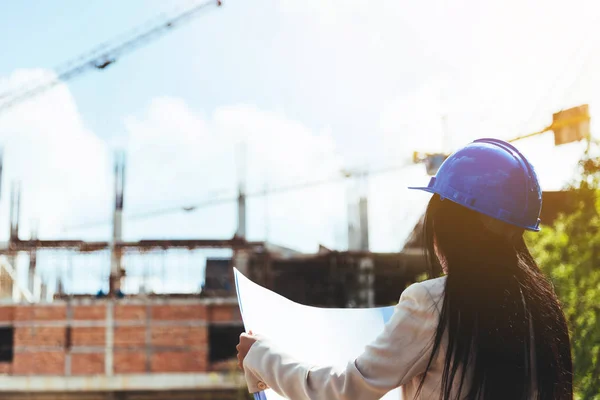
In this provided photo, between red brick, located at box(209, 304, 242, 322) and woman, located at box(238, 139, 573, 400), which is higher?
woman, located at box(238, 139, 573, 400)

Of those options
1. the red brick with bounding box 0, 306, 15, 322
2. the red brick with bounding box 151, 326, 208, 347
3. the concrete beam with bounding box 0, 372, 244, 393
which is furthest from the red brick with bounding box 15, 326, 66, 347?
the red brick with bounding box 151, 326, 208, 347

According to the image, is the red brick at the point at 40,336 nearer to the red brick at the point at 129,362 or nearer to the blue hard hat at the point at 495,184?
the red brick at the point at 129,362

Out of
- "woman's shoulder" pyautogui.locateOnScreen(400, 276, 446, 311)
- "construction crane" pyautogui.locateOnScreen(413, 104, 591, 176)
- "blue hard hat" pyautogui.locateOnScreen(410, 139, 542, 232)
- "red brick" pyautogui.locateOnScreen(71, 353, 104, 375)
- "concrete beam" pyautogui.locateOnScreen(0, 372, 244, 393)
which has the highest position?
"construction crane" pyautogui.locateOnScreen(413, 104, 591, 176)

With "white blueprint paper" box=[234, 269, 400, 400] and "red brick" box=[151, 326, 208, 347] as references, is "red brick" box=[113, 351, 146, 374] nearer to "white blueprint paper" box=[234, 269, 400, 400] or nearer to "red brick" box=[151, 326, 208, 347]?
"red brick" box=[151, 326, 208, 347]

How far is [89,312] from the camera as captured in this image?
592 inches

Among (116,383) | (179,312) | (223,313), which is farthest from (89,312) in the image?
(223,313)

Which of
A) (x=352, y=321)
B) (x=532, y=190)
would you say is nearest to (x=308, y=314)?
(x=352, y=321)

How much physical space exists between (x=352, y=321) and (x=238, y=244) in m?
13.5

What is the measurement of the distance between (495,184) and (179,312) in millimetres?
14486

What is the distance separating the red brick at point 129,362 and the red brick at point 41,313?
1511 mm

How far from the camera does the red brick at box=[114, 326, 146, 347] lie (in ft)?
48.9

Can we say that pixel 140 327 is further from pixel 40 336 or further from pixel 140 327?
pixel 40 336

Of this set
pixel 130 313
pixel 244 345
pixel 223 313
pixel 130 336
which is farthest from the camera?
pixel 130 313

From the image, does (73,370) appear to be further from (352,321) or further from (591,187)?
(352,321)
